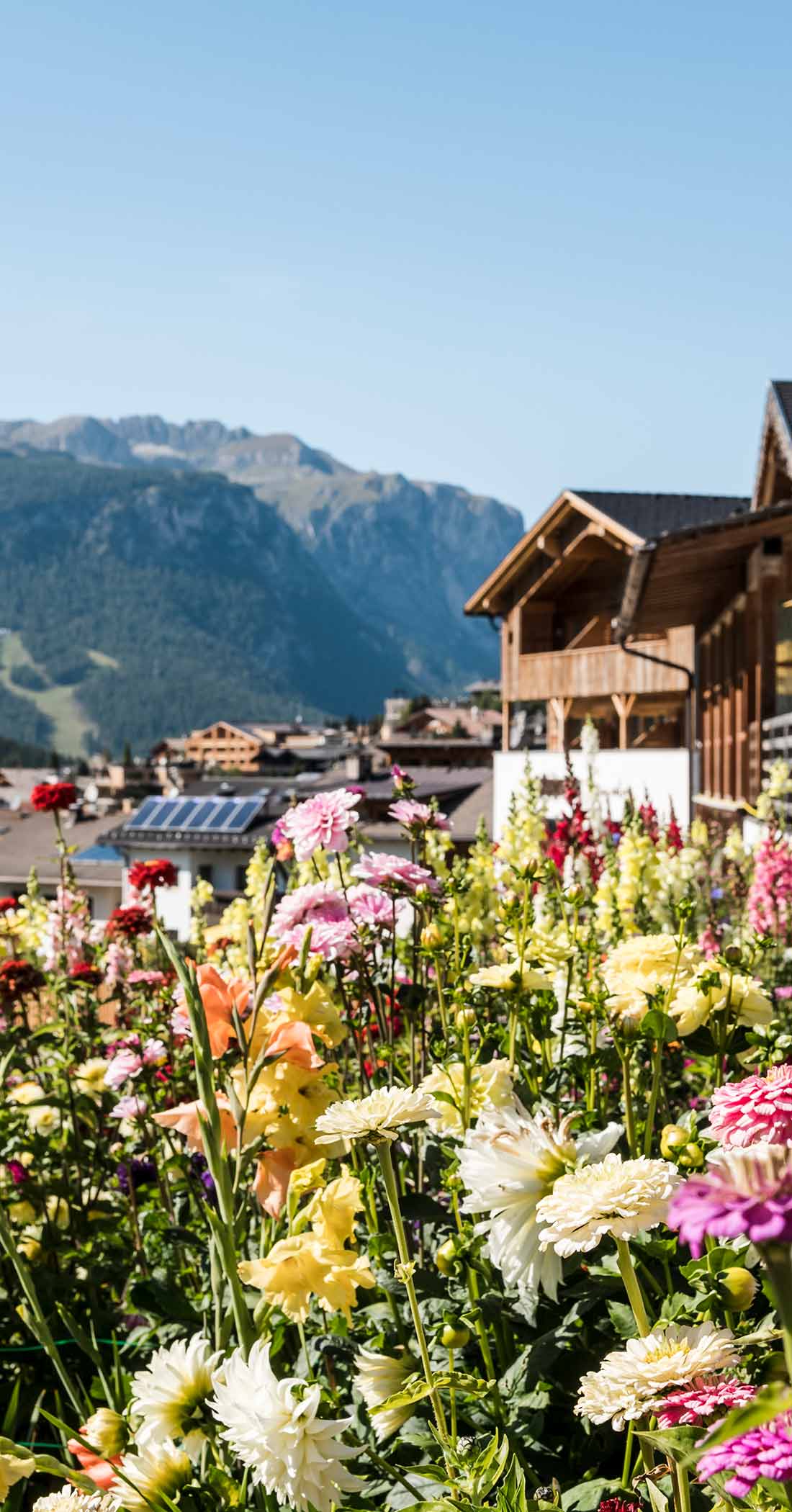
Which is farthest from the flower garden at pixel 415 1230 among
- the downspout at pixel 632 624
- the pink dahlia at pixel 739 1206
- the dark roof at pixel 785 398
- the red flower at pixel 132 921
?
the dark roof at pixel 785 398

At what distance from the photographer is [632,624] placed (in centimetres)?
1254

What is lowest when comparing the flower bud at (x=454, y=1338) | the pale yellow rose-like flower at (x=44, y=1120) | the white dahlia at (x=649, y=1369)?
the pale yellow rose-like flower at (x=44, y=1120)

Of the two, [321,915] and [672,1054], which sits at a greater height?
[321,915]

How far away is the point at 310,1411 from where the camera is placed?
1322 mm

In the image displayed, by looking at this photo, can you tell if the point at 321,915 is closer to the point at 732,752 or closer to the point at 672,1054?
the point at 672,1054

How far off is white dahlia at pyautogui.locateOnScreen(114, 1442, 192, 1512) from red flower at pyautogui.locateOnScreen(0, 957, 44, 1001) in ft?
6.83

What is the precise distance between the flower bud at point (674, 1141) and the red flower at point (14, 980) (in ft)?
7.25

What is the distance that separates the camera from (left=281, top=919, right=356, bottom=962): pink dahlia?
217cm

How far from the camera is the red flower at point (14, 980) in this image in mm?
3498

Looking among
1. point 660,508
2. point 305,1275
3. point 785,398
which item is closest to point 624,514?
point 660,508

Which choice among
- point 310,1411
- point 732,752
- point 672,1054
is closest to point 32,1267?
point 672,1054

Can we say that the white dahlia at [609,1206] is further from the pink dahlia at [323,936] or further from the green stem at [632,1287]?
the pink dahlia at [323,936]

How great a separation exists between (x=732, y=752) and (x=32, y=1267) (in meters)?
11.3

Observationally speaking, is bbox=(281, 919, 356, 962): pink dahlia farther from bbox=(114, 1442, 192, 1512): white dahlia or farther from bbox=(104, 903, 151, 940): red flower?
bbox=(104, 903, 151, 940): red flower
